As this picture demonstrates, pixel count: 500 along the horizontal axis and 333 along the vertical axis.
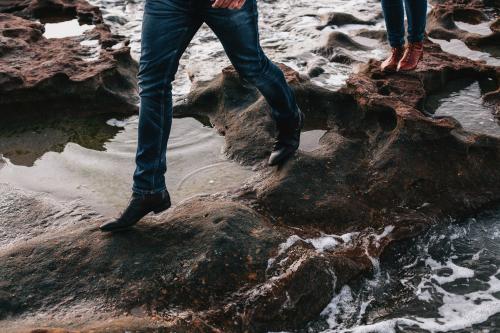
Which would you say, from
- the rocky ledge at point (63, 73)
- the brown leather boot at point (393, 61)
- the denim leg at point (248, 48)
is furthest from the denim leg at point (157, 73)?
the brown leather boot at point (393, 61)

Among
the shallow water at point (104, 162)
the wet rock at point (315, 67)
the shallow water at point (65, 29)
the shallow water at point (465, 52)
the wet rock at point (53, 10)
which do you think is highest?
the wet rock at point (53, 10)

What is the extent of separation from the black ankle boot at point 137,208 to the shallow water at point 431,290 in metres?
1.13

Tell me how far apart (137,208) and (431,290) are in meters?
1.78

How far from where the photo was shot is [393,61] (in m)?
5.49

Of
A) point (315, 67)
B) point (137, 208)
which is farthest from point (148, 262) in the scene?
point (315, 67)

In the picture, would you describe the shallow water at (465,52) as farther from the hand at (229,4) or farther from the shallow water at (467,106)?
the hand at (229,4)

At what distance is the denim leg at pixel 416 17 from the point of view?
522 cm

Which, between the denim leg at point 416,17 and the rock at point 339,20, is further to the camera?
the rock at point 339,20

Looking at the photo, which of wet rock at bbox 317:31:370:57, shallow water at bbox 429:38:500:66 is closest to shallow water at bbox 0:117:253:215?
wet rock at bbox 317:31:370:57

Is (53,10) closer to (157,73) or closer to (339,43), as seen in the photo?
(339,43)

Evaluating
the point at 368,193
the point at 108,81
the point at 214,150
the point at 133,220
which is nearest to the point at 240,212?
the point at 133,220

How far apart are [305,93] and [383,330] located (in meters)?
2.63

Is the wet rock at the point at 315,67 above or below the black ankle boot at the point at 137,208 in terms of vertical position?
below

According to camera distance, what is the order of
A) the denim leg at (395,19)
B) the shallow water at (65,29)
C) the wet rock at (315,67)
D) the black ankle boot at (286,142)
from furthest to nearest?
the shallow water at (65,29) → the wet rock at (315,67) → the denim leg at (395,19) → the black ankle boot at (286,142)
